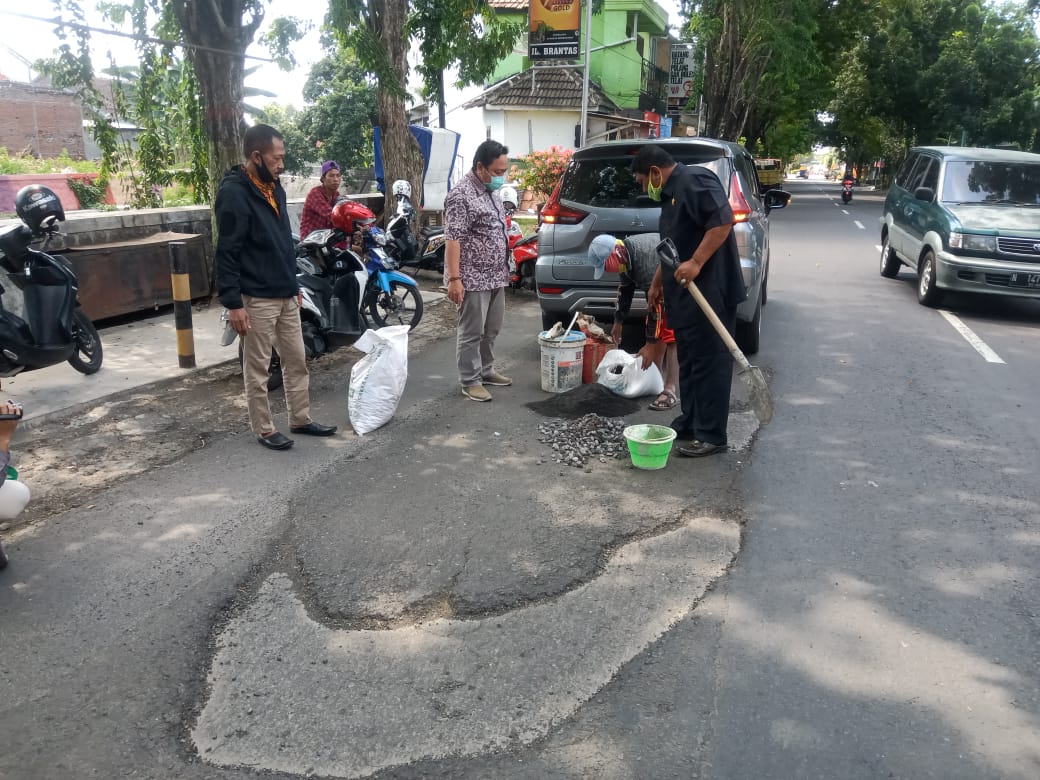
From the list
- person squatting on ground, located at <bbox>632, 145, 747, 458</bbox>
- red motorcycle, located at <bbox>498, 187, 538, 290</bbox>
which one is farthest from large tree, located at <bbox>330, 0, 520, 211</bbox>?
person squatting on ground, located at <bbox>632, 145, 747, 458</bbox>

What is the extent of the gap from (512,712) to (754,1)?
27880 mm

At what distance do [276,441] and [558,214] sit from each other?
11.0ft

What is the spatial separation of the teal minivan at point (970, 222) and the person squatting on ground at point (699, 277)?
223 inches

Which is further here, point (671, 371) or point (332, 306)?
point (332, 306)

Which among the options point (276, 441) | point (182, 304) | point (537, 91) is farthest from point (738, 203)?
point (537, 91)

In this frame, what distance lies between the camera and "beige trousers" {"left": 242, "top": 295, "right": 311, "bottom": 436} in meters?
5.14

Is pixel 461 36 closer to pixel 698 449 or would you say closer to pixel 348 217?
pixel 348 217

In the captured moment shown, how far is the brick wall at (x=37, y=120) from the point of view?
42469mm

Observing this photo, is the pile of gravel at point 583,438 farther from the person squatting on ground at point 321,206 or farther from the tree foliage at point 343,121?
the tree foliage at point 343,121

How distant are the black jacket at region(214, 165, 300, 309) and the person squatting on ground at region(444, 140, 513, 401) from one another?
1.21 metres

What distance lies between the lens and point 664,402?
6156 millimetres

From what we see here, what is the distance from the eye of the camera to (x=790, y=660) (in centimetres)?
309

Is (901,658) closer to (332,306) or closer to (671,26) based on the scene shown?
(332,306)

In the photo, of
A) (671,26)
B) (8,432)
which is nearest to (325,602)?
(8,432)
